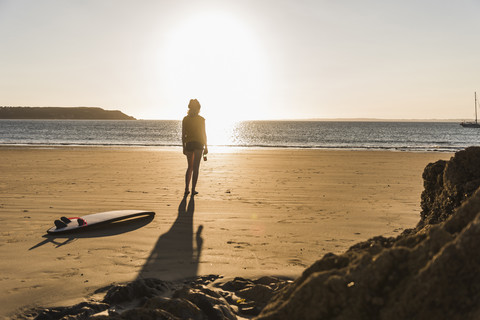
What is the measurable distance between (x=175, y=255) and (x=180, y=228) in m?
1.30

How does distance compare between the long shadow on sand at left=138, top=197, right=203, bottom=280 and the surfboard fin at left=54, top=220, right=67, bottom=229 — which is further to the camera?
the surfboard fin at left=54, top=220, right=67, bottom=229

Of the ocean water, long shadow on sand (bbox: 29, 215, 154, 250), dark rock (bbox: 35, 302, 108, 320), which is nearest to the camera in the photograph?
dark rock (bbox: 35, 302, 108, 320)

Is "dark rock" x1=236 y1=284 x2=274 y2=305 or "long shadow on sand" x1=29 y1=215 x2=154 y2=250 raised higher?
"long shadow on sand" x1=29 y1=215 x2=154 y2=250

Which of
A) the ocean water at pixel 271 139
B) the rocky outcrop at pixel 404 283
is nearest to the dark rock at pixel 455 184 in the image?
the rocky outcrop at pixel 404 283

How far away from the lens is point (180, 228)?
20.1ft

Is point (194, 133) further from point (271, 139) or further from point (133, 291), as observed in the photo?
point (271, 139)

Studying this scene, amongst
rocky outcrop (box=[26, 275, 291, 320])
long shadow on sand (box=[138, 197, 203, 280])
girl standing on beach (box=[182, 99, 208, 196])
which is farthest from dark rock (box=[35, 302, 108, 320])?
girl standing on beach (box=[182, 99, 208, 196])

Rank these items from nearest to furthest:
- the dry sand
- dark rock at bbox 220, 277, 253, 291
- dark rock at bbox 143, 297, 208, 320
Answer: dark rock at bbox 143, 297, 208, 320 → dark rock at bbox 220, 277, 253, 291 → the dry sand

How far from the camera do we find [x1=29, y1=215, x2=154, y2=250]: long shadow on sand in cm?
534

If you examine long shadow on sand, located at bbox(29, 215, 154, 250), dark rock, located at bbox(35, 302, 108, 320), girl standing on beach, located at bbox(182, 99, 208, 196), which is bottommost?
dark rock, located at bbox(35, 302, 108, 320)

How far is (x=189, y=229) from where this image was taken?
605 cm

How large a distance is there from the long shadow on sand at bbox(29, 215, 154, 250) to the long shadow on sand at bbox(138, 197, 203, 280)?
1.78 feet

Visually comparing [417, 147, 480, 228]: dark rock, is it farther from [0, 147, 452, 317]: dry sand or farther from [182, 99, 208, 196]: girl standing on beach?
[182, 99, 208, 196]: girl standing on beach

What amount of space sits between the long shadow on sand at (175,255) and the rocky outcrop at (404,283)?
197 centimetres
